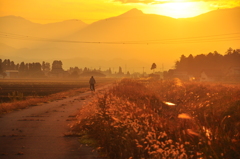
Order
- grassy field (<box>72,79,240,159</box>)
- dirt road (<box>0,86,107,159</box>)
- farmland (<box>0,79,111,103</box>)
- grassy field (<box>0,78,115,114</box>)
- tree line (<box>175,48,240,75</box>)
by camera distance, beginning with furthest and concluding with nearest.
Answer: tree line (<box>175,48,240,75</box>) → farmland (<box>0,79,111,103</box>) → grassy field (<box>0,78,115,114</box>) → dirt road (<box>0,86,107,159</box>) → grassy field (<box>72,79,240,159</box>)

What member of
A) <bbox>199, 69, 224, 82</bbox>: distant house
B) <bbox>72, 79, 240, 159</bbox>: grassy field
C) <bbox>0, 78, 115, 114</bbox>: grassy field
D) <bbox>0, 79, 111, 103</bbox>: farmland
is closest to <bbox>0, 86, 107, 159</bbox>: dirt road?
<bbox>72, 79, 240, 159</bbox>: grassy field

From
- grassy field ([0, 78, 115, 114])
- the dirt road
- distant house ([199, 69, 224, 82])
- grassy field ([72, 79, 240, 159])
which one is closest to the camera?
grassy field ([72, 79, 240, 159])

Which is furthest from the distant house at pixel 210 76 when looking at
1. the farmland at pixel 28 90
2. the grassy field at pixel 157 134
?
the grassy field at pixel 157 134

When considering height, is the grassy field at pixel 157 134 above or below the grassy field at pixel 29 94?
above

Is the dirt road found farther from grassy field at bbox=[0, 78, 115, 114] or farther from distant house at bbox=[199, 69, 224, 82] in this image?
distant house at bbox=[199, 69, 224, 82]

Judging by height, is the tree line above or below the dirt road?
above

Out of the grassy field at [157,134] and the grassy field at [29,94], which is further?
the grassy field at [29,94]

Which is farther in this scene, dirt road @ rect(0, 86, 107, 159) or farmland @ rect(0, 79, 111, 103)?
farmland @ rect(0, 79, 111, 103)

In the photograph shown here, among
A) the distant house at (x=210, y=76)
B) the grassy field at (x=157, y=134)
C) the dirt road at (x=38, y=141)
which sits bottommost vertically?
the distant house at (x=210, y=76)

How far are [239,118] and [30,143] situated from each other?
9.84 metres

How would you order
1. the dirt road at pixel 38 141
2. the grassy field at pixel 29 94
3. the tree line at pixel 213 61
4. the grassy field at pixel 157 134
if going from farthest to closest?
the tree line at pixel 213 61
the grassy field at pixel 29 94
the dirt road at pixel 38 141
the grassy field at pixel 157 134

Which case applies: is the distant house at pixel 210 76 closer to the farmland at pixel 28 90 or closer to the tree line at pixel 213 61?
the tree line at pixel 213 61

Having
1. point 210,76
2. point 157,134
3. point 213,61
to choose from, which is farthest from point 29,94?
point 213,61

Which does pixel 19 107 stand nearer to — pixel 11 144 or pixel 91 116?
pixel 91 116
